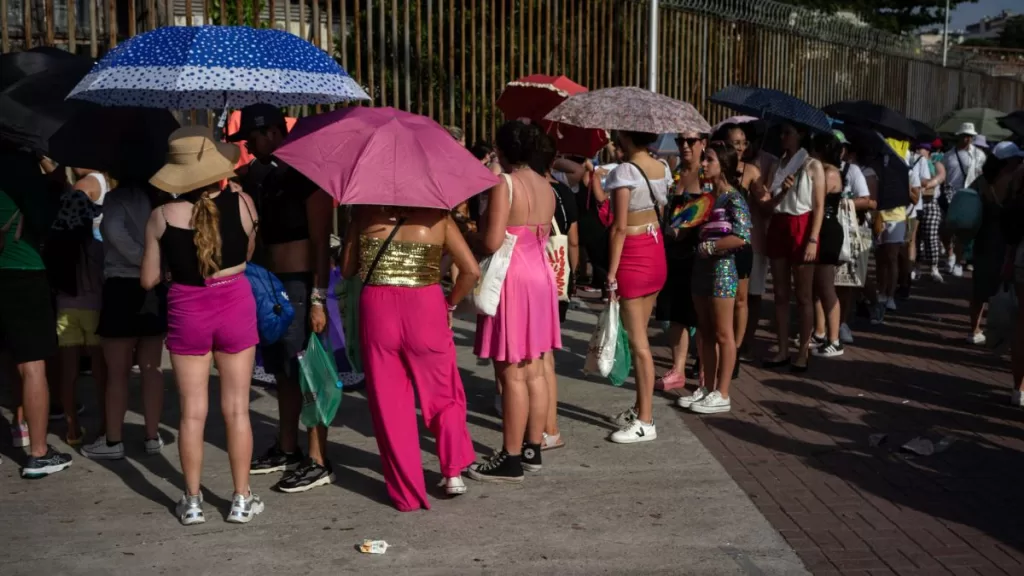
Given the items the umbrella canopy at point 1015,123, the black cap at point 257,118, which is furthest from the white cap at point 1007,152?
the black cap at point 257,118

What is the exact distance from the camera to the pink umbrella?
17.0 ft

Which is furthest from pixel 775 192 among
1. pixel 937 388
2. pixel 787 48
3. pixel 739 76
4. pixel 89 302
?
pixel 787 48

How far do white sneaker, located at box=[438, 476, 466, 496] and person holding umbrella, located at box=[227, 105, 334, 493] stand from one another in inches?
26.3

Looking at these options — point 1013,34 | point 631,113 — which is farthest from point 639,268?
point 1013,34

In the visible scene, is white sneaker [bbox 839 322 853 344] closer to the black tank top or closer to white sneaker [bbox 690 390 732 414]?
white sneaker [bbox 690 390 732 414]

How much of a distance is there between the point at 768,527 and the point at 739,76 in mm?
11141

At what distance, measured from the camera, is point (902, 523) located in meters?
5.55

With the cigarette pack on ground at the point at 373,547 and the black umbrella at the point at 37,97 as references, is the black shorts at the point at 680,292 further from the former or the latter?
the black umbrella at the point at 37,97

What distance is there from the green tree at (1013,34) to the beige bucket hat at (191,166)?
Answer: 78.2 meters

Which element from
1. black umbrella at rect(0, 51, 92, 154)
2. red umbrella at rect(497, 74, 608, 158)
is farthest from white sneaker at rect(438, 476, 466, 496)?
red umbrella at rect(497, 74, 608, 158)

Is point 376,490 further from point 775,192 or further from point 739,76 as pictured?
point 739,76

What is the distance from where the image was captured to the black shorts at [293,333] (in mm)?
5805

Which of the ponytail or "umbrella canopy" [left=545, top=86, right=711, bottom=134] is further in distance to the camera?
"umbrella canopy" [left=545, top=86, right=711, bottom=134]

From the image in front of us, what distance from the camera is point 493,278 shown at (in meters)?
5.95
